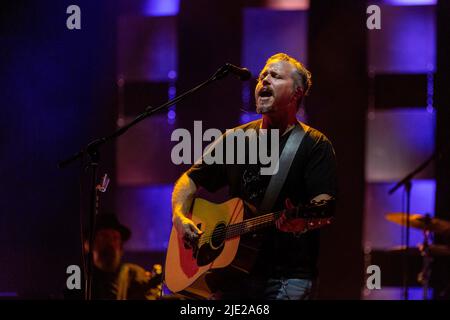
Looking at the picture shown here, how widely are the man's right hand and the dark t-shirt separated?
1.11ft

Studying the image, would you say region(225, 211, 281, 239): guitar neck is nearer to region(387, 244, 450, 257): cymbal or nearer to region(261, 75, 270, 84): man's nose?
region(261, 75, 270, 84): man's nose

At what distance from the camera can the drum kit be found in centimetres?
579

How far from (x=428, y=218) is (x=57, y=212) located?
3.29m

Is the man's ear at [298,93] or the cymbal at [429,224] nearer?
the man's ear at [298,93]

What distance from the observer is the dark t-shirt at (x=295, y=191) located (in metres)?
3.94

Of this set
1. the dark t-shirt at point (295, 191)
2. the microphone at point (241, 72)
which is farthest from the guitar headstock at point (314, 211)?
the microphone at point (241, 72)

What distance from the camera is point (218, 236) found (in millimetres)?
4406

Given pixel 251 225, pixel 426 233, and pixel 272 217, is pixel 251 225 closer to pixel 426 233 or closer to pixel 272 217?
pixel 272 217

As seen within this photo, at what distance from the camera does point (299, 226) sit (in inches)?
153

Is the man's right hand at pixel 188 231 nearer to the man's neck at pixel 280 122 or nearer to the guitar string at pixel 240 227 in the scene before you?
the guitar string at pixel 240 227

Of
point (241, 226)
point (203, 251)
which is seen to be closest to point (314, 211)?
point (241, 226)

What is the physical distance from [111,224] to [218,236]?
1978mm

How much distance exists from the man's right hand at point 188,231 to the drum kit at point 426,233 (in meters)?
2.11
